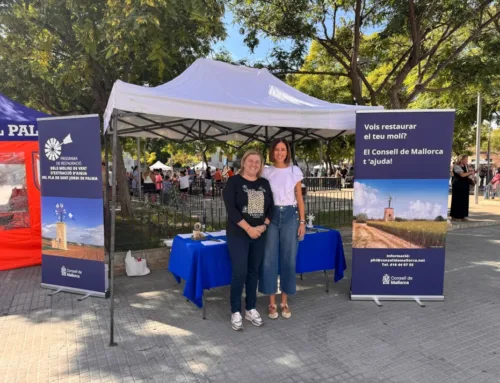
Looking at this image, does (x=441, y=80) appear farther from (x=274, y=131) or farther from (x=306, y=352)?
(x=306, y=352)

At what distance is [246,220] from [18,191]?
4968mm

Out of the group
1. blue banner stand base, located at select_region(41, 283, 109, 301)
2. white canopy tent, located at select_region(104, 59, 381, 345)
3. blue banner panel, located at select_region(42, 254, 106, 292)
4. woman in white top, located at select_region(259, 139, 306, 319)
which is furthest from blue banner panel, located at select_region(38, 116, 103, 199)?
woman in white top, located at select_region(259, 139, 306, 319)

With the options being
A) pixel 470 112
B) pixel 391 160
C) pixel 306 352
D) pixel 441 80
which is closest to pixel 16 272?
pixel 306 352

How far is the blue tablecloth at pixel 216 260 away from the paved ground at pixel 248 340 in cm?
39

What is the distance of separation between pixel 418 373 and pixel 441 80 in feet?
36.8

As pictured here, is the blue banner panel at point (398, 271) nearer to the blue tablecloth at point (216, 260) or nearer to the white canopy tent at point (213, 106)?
the blue tablecloth at point (216, 260)

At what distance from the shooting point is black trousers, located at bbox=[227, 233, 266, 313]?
3.86 meters

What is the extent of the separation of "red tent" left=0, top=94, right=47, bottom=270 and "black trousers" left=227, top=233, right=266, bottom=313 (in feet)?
14.6

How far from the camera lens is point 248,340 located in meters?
3.76

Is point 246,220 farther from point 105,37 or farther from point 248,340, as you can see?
point 105,37

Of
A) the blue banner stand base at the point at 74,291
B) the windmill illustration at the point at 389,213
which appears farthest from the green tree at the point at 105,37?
the windmill illustration at the point at 389,213

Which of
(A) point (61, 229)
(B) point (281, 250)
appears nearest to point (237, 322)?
(B) point (281, 250)

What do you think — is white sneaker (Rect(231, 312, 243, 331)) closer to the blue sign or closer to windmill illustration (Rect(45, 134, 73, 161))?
windmill illustration (Rect(45, 134, 73, 161))

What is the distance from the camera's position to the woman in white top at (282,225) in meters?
4.12
